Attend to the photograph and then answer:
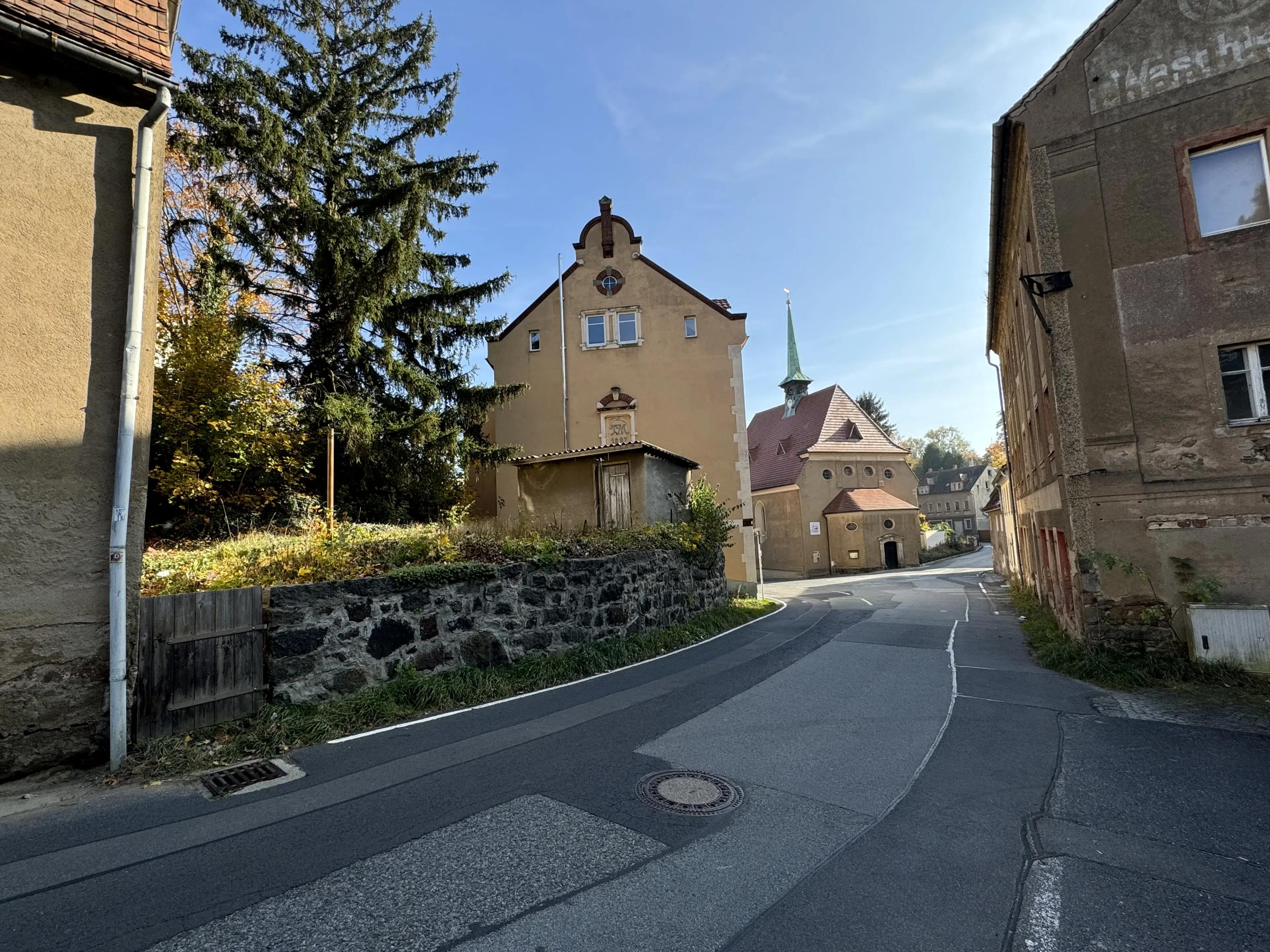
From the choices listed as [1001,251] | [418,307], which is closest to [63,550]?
[418,307]

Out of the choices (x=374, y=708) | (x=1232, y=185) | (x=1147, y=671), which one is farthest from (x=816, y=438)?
(x=374, y=708)

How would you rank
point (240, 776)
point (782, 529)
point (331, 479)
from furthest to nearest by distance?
point (782, 529) < point (331, 479) < point (240, 776)

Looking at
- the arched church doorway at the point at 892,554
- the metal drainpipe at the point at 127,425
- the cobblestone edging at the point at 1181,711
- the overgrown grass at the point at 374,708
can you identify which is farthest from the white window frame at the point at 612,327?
the arched church doorway at the point at 892,554

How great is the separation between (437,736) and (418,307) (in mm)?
13218

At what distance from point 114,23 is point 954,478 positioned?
281 feet

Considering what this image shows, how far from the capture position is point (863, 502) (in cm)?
4047

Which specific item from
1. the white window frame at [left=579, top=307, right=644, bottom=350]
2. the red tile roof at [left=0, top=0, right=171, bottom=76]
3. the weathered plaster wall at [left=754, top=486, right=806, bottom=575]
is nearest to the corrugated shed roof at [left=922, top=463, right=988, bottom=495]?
the weathered plaster wall at [left=754, top=486, right=806, bottom=575]

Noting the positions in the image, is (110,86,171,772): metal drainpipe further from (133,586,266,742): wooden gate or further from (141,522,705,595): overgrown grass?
(141,522,705,595): overgrown grass

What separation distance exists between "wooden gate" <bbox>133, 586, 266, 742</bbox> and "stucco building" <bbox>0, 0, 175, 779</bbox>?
29 cm

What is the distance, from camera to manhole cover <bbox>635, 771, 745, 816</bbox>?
15.2 ft

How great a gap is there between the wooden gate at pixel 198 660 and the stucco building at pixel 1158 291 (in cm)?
1109

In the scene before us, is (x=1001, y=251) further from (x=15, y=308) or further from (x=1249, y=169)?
(x=15, y=308)

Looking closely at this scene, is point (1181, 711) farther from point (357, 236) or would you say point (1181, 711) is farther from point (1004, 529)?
point (1004, 529)

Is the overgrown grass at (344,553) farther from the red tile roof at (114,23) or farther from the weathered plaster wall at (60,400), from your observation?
the red tile roof at (114,23)
